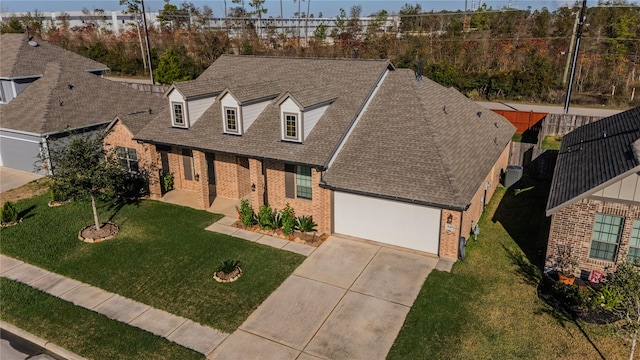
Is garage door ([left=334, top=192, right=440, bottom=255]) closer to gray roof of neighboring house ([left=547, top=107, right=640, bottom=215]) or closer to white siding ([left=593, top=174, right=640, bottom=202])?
gray roof of neighboring house ([left=547, top=107, right=640, bottom=215])

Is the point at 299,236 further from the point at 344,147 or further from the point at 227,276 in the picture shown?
the point at 344,147

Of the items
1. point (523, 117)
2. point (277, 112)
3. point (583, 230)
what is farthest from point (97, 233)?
point (523, 117)

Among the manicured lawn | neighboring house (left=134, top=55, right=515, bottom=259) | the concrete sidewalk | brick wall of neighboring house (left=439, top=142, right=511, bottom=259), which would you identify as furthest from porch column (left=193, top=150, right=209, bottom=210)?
the manicured lawn

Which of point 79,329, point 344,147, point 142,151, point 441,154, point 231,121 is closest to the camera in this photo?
point 79,329

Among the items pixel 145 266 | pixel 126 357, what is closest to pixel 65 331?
pixel 126 357

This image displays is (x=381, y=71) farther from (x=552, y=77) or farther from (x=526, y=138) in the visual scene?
→ (x=552, y=77)
